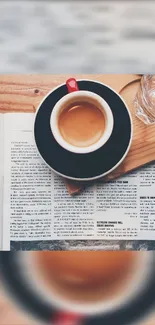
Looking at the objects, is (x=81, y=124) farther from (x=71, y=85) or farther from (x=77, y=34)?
(x=77, y=34)

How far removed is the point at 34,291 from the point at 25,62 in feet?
1.15

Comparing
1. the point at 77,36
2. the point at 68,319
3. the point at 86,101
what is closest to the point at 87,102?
the point at 86,101

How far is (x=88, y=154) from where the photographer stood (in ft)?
2.56

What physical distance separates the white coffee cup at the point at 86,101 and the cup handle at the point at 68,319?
0.23 m

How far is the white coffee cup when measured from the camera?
0.78m

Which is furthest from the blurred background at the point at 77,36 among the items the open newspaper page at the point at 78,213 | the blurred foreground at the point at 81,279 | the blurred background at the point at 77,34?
the blurred foreground at the point at 81,279

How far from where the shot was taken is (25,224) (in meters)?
0.81

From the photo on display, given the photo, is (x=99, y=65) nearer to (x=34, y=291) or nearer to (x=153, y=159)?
(x=153, y=159)

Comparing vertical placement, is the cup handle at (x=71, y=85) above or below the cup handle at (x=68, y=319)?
above

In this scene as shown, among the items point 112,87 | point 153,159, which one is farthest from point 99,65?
point 153,159

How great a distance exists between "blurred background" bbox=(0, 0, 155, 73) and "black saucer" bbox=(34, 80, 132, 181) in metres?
0.10

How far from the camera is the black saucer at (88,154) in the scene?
30.8 inches

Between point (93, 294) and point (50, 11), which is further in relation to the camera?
point (50, 11)

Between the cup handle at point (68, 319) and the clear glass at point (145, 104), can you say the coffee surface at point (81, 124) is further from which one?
the cup handle at point (68, 319)
